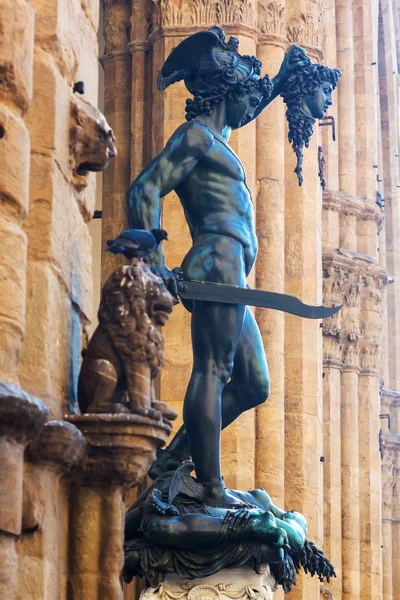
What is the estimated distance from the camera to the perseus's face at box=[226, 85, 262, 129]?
10.5 meters

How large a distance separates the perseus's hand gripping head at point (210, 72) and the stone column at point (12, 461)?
12.1 ft

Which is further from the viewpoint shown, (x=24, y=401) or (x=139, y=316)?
(x=139, y=316)

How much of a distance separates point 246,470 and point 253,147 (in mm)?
3334

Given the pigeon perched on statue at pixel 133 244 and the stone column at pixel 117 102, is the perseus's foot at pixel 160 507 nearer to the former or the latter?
the pigeon perched on statue at pixel 133 244

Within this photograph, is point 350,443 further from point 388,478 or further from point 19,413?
point 19,413

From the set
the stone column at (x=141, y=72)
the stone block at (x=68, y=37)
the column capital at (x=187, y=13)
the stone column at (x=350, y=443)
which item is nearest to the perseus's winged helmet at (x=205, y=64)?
the stone block at (x=68, y=37)

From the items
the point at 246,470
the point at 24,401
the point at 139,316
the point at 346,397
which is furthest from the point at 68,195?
the point at 346,397

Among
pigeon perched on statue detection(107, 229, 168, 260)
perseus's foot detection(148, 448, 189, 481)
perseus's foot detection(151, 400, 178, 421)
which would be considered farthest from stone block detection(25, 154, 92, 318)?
perseus's foot detection(148, 448, 189, 481)

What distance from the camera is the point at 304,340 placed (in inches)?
810

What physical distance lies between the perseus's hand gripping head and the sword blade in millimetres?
1122

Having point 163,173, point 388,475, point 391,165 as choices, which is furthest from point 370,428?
point 163,173

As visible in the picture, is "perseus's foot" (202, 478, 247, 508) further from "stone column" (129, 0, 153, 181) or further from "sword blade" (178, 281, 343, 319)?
"stone column" (129, 0, 153, 181)

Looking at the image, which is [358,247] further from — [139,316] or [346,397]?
[139,316]

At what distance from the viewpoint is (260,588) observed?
1000 centimetres
